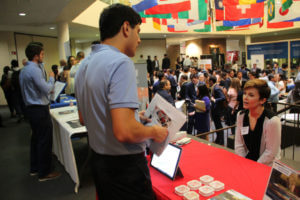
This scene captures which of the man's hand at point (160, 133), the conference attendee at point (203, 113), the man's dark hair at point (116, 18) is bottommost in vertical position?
the conference attendee at point (203, 113)

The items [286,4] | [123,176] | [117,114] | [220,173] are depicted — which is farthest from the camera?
[286,4]

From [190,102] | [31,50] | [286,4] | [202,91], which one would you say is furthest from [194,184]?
[286,4]

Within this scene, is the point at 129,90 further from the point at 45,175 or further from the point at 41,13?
the point at 41,13

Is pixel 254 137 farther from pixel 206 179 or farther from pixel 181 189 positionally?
pixel 181 189

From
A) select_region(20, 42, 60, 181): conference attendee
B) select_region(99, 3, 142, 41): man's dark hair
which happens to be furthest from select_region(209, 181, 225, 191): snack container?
select_region(20, 42, 60, 181): conference attendee

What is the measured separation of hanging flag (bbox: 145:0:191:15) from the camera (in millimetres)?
6129

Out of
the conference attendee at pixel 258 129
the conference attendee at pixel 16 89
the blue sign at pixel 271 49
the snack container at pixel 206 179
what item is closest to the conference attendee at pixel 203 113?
the conference attendee at pixel 258 129

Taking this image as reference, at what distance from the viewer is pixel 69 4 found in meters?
6.66

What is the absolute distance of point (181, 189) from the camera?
1.59 metres

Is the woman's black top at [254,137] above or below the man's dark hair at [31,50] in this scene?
below

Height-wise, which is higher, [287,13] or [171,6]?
[171,6]

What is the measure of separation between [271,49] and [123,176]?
14.3 metres

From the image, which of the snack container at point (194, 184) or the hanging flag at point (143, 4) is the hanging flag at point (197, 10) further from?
the snack container at point (194, 184)

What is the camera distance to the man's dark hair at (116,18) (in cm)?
109
